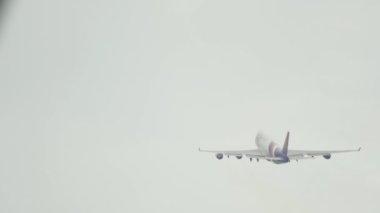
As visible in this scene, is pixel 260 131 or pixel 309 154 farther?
pixel 260 131

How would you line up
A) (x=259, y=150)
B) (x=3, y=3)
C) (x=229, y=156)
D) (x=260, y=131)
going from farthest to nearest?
1. (x=260, y=131)
2. (x=259, y=150)
3. (x=229, y=156)
4. (x=3, y=3)

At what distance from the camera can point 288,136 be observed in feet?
427

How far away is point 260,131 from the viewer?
199500mm

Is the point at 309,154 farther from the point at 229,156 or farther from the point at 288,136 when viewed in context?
the point at 229,156

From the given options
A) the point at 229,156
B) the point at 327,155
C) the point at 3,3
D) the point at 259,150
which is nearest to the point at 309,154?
the point at 327,155

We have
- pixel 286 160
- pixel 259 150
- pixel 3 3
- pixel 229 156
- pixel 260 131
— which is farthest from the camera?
pixel 260 131

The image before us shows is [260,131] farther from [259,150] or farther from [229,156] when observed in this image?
[229,156]

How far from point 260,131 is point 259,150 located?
13.8 metres

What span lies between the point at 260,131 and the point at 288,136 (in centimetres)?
6932

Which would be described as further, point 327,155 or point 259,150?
point 259,150

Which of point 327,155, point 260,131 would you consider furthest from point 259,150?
point 327,155

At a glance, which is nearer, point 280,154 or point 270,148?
point 280,154

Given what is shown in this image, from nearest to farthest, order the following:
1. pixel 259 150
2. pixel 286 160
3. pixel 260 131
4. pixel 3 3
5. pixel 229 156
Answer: pixel 3 3 < pixel 286 160 < pixel 229 156 < pixel 259 150 < pixel 260 131

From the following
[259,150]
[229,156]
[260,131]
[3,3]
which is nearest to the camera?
[3,3]
